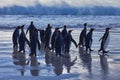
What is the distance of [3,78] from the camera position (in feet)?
42.9

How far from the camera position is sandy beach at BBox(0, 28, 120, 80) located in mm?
13586

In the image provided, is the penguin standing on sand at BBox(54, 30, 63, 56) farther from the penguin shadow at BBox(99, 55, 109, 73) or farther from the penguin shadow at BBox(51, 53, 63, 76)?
the penguin shadow at BBox(99, 55, 109, 73)

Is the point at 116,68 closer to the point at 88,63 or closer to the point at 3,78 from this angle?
the point at 88,63

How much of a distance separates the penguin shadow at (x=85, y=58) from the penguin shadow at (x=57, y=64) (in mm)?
1038

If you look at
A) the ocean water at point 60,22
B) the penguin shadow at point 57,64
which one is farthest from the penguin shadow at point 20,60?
the ocean water at point 60,22

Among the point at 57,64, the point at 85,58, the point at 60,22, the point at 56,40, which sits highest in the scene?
the point at 56,40

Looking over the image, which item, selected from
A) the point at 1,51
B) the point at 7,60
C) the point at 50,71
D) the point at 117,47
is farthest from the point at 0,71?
the point at 117,47

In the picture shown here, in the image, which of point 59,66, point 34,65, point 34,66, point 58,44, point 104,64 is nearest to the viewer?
point 34,66

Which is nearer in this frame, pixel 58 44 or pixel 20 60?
pixel 20 60

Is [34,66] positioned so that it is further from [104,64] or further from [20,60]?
[104,64]

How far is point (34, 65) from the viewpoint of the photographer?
16062 mm

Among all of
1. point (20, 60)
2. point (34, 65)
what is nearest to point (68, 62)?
point (34, 65)

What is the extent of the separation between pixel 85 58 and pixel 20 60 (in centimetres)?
319

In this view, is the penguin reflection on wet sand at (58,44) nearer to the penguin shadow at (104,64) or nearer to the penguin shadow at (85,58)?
the penguin shadow at (85,58)
